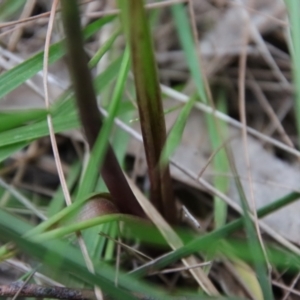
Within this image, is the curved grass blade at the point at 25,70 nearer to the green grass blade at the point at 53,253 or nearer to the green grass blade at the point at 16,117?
the green grass blade at the point at 16,117

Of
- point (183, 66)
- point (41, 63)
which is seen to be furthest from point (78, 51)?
point (183, 66)

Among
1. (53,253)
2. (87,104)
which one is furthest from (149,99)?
(53,253)

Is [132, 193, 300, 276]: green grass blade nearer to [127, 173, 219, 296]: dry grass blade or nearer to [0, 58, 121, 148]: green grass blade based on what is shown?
[127, 173, 219, 296]: dry grass blade

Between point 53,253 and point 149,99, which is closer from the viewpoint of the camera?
point 53,253

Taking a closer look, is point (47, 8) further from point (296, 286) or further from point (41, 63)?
point (296, 286)

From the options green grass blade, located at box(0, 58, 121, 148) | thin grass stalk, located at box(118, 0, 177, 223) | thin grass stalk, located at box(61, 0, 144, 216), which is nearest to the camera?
thin grass stalk, located at box(61, 0, 144, 216)

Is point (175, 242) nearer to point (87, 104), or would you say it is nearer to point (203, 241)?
point (203, 241)

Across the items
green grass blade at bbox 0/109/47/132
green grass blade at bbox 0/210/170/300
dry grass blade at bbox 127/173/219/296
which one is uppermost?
green grass blade at bbox 0/109/47/132

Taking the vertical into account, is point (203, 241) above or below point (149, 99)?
below

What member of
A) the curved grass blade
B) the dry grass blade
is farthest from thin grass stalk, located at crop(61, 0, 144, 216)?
the curved grass blade

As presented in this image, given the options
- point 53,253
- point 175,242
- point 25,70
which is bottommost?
point 175,242

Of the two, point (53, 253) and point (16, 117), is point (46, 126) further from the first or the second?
point (53, 253)
